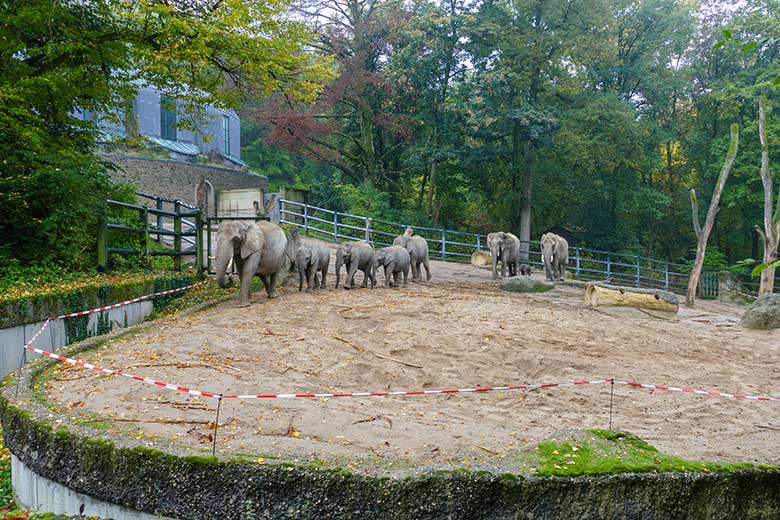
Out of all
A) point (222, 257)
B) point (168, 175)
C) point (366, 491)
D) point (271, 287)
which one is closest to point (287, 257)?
point (271, 287)

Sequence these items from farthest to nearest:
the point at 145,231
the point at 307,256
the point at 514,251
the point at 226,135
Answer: the point at 226,135, the point at 514,251, the point at 307,256, the point at 145,231

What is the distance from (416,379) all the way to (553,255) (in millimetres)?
12782

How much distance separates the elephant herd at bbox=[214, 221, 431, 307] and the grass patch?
7.30 metres

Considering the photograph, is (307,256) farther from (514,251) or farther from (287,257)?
(514,251)

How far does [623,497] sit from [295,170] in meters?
38.6

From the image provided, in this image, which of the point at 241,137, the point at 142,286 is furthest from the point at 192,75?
the point at 241,137

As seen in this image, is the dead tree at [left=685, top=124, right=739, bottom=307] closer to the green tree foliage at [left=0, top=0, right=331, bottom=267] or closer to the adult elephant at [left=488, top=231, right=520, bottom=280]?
the adult elephant at [left=488, top=231, right=520, bottom=280]

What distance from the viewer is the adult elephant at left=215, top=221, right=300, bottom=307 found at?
396 inches

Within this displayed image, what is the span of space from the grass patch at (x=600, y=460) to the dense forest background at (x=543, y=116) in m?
21.0

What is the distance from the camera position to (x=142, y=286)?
9.80 meters

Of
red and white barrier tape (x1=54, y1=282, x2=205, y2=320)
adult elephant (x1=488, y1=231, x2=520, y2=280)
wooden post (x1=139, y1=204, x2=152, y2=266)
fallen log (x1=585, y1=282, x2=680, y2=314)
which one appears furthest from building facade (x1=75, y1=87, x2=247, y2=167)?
fallen log (x1=585, y1=282, x2=680, y2=314)

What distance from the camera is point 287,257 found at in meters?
12.5

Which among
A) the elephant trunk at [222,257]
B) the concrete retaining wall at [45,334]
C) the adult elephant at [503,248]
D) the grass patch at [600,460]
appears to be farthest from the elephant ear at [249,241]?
the adult elephant at [503,248]

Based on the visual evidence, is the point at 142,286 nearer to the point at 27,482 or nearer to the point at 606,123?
the point at 27,482
